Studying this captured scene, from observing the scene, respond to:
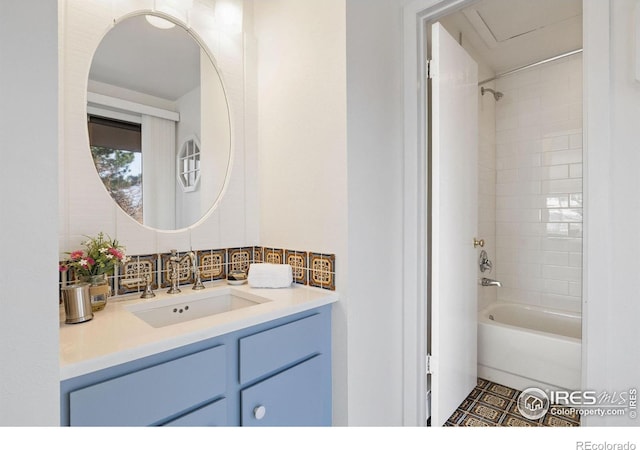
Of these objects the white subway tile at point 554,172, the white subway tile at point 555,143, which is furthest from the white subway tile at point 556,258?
the white subway tile at point 555,143

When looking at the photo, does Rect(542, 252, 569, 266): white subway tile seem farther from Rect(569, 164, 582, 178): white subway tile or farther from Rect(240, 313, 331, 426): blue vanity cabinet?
Rect(240, 313, 331, 426): blue vanity cabinet

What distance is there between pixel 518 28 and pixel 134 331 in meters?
2.72

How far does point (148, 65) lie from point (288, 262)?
1012 millimetres

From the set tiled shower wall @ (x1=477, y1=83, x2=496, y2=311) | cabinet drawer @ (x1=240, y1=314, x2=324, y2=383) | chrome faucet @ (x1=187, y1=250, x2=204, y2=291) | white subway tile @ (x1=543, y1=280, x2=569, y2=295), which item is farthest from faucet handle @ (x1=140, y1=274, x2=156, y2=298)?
white subway tile @ (x1=543, y1=280, x2=569, y2=295)

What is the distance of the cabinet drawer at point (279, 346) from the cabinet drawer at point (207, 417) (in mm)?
95

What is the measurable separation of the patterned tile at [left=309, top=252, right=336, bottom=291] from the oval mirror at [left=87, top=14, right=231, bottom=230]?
1.82ft

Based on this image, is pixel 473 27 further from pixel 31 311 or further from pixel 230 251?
pixel 31 311

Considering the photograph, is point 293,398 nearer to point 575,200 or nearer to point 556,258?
point 556,258

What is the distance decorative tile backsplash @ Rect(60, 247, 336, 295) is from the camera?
122 cm

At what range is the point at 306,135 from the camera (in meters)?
1.38

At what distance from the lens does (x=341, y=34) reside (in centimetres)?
124

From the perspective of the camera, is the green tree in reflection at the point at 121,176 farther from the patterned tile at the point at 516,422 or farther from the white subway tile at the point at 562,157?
the white subway tile at the point at 562,157
